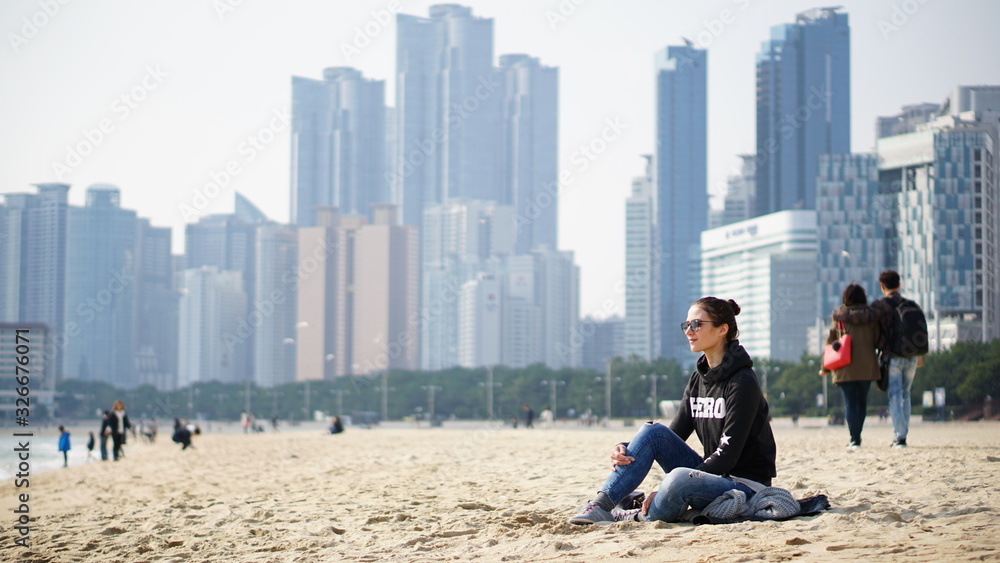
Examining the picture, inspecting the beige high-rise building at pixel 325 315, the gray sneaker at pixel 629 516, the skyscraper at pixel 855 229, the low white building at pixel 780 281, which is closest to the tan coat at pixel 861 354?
the gray sneaker at pixel 629 516

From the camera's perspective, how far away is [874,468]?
29.0 feet

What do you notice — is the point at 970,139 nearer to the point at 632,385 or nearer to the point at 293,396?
the point at 632,385

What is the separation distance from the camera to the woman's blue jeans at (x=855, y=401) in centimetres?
1063

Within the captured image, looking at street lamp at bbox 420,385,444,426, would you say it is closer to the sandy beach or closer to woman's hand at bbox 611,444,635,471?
the sandy beach

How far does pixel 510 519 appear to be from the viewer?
7199mm

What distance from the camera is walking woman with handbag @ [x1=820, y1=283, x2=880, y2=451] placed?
10.5 meters

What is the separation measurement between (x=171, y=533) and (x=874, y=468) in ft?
18.0

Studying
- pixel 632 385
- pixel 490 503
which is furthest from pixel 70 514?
pixel 632 385

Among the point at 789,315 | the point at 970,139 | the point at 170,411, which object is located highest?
the point at 970,139

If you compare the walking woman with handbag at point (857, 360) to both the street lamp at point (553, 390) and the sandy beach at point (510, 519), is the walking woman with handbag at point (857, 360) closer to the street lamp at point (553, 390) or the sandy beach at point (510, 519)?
the sandy beach at point (510, 519)

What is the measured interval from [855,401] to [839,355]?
1.69 feet

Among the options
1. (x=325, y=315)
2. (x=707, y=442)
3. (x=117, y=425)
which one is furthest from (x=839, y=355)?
(x=325, y=315)

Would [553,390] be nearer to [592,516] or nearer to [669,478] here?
[592,516]

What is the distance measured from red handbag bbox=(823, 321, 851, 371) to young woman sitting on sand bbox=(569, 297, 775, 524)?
14.3 feet
